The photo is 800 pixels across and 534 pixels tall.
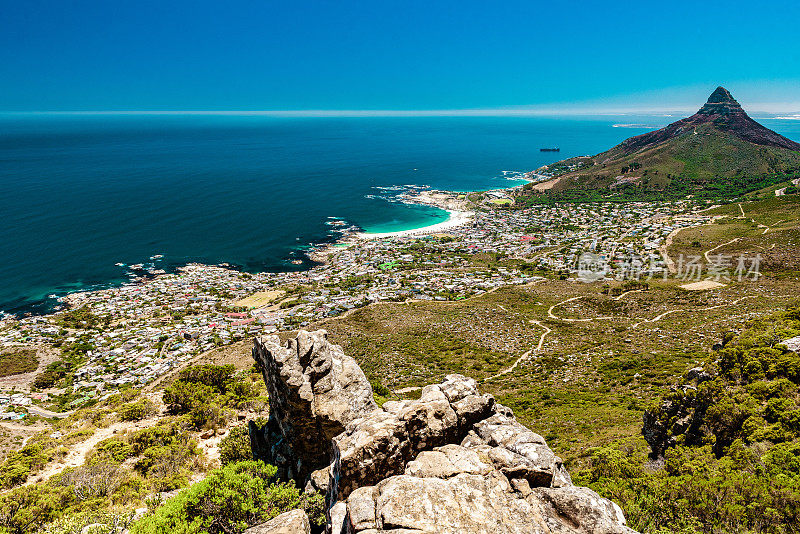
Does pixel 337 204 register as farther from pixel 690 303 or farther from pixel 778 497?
pixel 778 497

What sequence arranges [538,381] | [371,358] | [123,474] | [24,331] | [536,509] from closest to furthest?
[536,509]
[123,474]
[538,381]
[371,358]
[24,331]

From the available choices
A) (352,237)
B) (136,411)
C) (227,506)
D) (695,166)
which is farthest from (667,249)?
(695,166)

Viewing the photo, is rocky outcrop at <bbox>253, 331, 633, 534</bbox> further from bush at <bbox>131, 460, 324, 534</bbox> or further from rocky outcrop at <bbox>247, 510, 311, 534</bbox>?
bush at <bbox>131, 460, 324, 534</bbox>

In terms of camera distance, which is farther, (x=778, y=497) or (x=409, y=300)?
(x=409, y=300)

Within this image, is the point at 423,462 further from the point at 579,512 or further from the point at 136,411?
the point at 136,411

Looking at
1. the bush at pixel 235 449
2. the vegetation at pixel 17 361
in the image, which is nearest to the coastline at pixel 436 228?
the vegetation at pixel 17 361

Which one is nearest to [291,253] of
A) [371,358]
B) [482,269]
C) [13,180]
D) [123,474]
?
[482,269]
